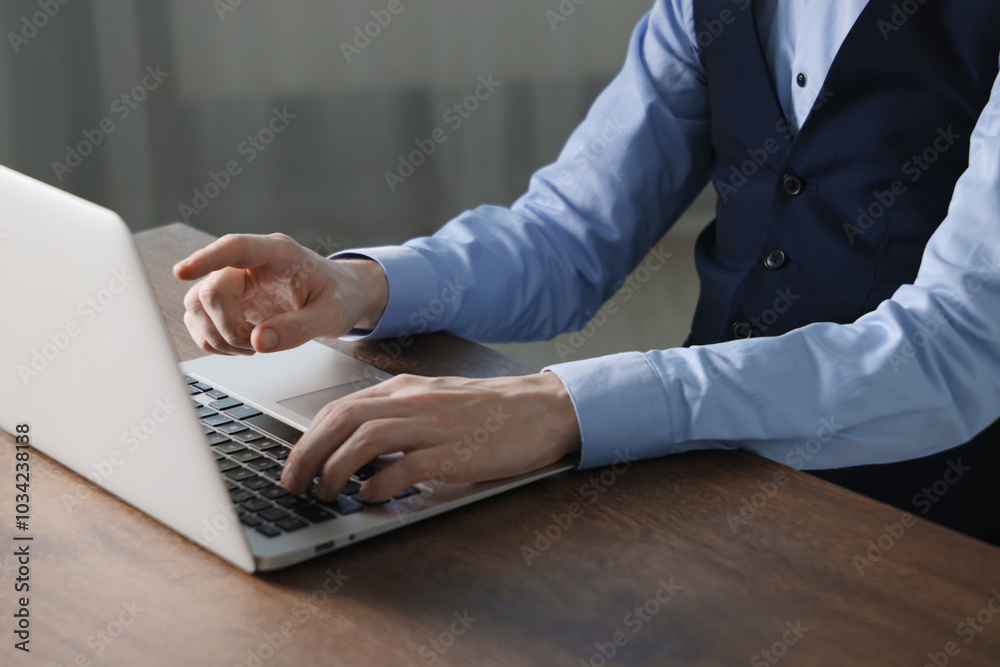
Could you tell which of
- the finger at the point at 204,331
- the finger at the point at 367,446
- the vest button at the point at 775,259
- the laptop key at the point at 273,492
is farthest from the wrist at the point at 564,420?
the vest button at the point at 775,259

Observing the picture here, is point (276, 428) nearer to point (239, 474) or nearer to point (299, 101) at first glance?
point (239, 474)

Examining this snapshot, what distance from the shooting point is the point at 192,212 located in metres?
2.44

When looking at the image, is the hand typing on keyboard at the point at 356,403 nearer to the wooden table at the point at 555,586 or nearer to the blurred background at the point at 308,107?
the wooden table at the point at 555,586

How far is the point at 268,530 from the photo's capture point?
60 centimetres

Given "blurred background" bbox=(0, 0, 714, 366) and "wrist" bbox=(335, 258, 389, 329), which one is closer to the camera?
"wrist" bbox=(335, 258, 389, 329)

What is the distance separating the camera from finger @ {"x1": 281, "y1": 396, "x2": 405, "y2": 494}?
65cm

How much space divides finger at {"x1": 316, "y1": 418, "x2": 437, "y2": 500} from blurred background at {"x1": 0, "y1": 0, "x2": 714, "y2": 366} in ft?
6.17

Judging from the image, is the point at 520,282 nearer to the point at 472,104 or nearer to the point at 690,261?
the point at 472,104

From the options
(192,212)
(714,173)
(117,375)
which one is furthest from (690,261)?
(117,375)

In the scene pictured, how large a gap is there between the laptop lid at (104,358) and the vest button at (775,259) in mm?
749

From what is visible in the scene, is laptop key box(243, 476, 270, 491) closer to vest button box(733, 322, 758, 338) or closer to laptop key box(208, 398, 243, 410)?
laptop key box(208, 398, 243, 410)

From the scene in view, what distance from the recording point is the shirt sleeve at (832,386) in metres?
0.74

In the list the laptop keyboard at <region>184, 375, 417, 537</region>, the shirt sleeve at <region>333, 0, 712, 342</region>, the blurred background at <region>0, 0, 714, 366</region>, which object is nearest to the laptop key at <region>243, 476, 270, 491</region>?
the laptop keyboard at <region>184, 375, 417, 537</region>

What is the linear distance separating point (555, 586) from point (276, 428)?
0.92 ft
